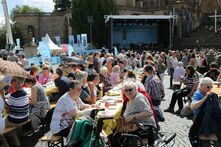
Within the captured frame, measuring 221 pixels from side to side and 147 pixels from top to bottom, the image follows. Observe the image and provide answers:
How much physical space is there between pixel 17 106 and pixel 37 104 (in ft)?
3.38

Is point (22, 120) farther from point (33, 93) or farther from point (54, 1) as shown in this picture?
point (54, 1)

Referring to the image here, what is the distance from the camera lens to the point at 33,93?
346 inches

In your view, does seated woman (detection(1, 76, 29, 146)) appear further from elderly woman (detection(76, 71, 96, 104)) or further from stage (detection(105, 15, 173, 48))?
stage (detection(105, 15, 173, 48))

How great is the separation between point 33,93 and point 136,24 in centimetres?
3904

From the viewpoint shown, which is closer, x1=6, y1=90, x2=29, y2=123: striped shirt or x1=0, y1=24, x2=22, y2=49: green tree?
x1=6, y1=90, x2=29, y2=123: striped shirt

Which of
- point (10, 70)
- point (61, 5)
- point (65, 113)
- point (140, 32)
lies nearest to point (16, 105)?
point (10, 70)

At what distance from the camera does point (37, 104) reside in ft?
29.4

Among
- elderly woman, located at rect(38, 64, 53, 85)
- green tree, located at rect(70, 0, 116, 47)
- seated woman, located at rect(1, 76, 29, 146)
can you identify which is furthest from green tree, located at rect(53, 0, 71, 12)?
seated woman, located at rect(1, 76, 29, 146)

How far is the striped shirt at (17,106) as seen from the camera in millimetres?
7945

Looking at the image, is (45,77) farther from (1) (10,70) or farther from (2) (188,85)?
(1) (10,70)

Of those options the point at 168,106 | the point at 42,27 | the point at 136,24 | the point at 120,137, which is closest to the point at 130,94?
the point at 120,137

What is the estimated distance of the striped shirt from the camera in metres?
7.95

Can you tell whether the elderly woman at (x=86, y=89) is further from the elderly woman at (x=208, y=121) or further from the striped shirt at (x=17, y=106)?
the elderly woman at (x=208, y=121)

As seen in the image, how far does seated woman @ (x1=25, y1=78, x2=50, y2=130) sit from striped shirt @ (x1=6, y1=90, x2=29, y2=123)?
1.98ft
